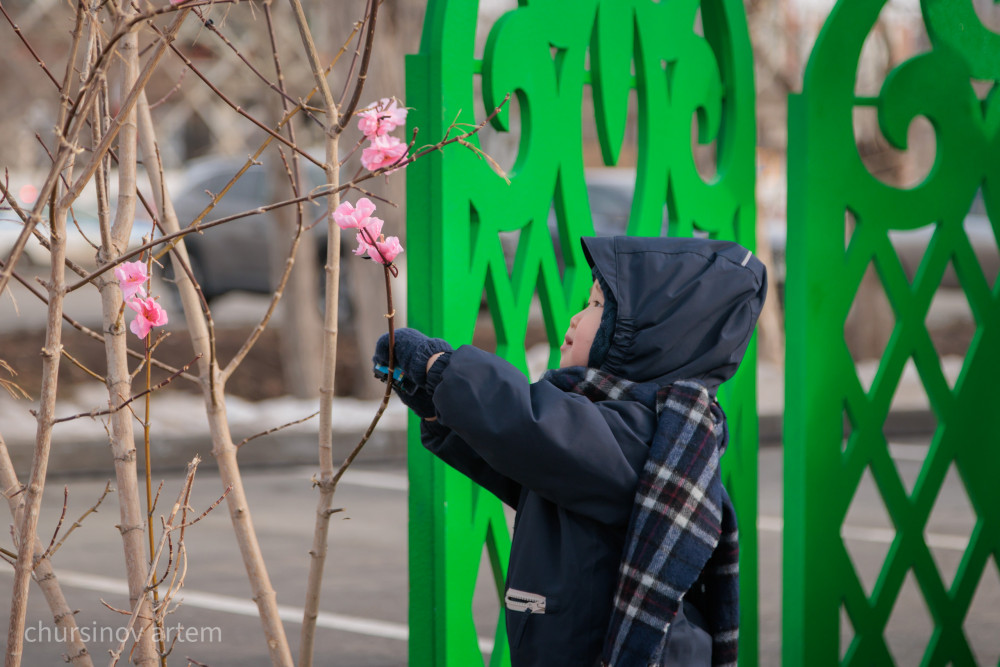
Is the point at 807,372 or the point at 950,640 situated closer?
the point at 807,372

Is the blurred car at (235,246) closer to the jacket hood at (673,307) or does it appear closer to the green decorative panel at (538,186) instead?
the green decorative panel at (538,186)

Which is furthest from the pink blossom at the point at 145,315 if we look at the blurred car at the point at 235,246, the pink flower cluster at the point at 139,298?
the blurred car at the point at 235,246

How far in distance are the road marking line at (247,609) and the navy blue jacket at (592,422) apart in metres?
2.22

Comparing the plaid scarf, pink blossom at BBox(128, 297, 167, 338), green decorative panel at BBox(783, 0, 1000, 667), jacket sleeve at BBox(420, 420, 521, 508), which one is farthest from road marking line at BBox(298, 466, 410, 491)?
pink blossom at BBox(128, 297, 167, 338)

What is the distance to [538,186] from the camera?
2564 mm

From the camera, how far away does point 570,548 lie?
1.98 meters

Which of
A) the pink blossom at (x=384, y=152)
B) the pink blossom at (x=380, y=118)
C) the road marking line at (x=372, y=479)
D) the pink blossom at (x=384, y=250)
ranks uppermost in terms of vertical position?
the pink blossom at (x=380, y=118)

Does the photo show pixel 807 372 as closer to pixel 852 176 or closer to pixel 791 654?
pixel 852 176

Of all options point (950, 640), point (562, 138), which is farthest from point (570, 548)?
point (950, 640)

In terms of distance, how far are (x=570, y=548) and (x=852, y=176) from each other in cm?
139

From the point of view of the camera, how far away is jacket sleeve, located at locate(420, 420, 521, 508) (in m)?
2.12

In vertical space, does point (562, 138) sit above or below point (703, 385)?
above

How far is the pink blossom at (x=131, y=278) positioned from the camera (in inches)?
70.1

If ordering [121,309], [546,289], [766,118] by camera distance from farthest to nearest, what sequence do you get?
[766,118] → [546,289] → [121,309]
